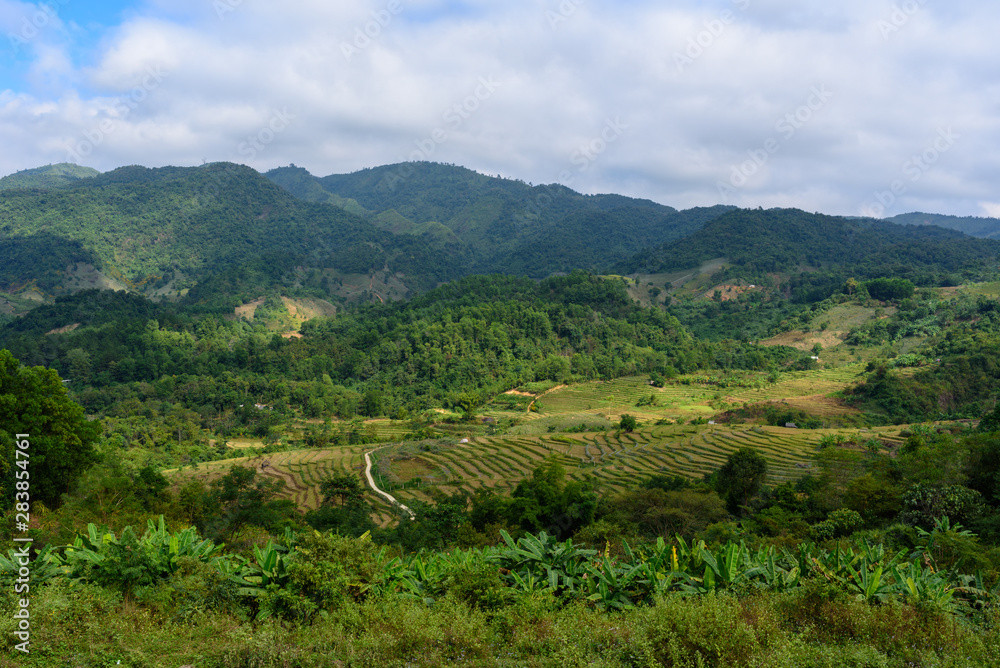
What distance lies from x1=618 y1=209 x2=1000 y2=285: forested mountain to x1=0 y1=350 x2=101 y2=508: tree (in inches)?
5081

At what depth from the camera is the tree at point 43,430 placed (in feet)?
55.4

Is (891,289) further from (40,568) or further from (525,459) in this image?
(40,568)

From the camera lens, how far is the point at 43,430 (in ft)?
58.9

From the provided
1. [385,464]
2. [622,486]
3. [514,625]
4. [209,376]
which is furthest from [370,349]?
[514,625]

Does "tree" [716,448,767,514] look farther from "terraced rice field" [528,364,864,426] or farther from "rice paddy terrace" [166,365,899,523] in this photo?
"terraced rice field" [528,364,864,426]

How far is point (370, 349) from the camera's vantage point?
78.9m

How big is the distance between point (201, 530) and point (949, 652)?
60.4 ft

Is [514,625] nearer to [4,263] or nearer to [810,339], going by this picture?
[810,339]

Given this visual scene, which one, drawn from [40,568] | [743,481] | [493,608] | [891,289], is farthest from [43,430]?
[891,289]

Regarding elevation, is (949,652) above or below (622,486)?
above

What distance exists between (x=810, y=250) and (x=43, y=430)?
16660cm

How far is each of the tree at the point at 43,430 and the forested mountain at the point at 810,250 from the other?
129046mm

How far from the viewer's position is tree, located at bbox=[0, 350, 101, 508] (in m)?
16.9

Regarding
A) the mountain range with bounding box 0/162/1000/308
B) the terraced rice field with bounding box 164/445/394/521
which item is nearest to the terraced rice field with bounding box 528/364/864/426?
the terraced rice field with bounding box 164/445/394/521
